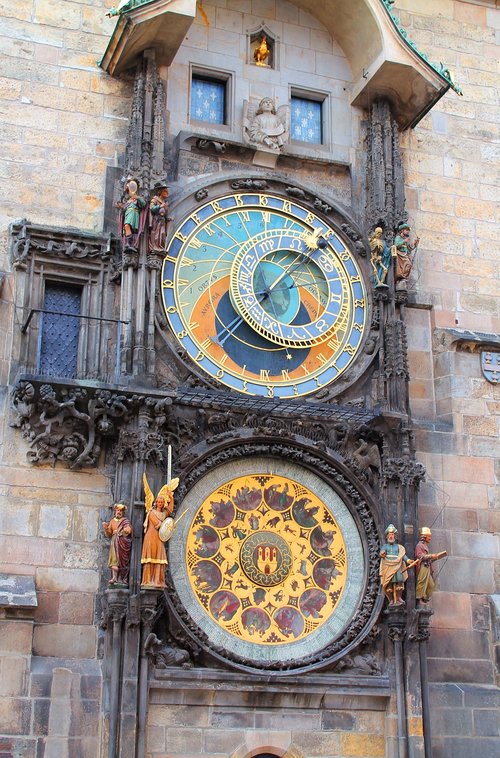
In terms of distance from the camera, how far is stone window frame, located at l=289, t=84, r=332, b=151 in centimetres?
1369

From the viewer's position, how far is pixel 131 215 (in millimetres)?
12086

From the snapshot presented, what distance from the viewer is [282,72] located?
45.3ft

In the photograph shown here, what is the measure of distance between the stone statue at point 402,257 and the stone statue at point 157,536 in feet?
11.5

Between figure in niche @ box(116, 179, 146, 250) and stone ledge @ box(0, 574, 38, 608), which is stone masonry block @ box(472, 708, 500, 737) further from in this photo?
figure in niche @ box(116, 179, 146, 250)

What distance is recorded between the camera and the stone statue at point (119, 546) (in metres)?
10.9

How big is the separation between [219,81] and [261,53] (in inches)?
23.6

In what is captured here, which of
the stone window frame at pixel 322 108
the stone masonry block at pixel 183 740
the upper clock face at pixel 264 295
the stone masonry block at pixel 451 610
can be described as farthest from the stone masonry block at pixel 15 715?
the stone window frame at pixel 322 108

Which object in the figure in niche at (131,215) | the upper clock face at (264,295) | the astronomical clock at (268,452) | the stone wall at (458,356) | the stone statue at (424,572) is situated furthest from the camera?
the upper clock face at (264,295)

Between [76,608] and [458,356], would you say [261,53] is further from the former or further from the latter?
[76,608]

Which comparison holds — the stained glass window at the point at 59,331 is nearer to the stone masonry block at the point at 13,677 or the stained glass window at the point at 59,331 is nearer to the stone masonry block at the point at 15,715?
the stone masonry block at the point at 13,677

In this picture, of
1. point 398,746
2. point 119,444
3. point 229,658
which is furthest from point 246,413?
point 398,746

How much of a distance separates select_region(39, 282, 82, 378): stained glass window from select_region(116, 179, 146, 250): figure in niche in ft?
2.45

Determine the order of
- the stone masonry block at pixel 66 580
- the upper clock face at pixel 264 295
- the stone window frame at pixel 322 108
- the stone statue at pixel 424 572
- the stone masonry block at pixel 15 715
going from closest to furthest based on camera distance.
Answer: the stone masonry block at pixel 15 715, the stone masonry block at pixel 66 580, the stone statue at pixel 424 572, the upper clock face at pixel 264 295, the stone window frame at pixel 322 108

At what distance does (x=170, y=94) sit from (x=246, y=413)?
3.57 meters
